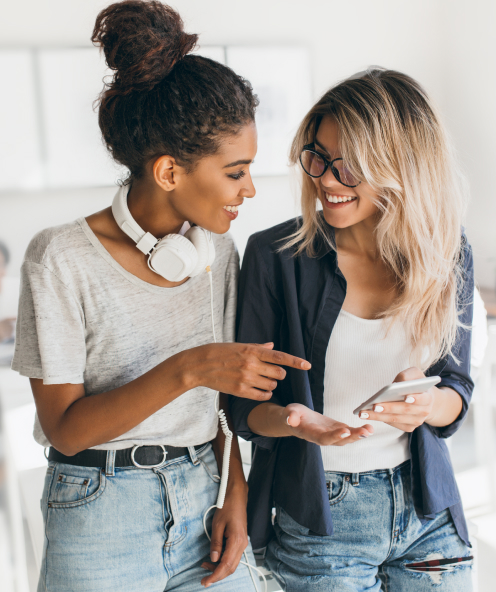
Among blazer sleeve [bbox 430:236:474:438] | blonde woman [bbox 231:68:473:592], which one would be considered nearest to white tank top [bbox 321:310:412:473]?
blonde woman [bbox 231:68:473:592]

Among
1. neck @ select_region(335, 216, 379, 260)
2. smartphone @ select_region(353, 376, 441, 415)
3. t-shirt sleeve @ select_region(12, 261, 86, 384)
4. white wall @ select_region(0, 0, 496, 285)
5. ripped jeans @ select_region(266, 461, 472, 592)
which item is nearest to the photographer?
smartphone @ select_region(353, 376, 441, 415)

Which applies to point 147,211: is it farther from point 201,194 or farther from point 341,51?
point 341,51

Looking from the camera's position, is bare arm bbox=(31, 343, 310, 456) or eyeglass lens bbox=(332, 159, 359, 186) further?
eyeglass lens bbox=(332, 159, 359, 186)

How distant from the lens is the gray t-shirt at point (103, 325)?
104 centimetres

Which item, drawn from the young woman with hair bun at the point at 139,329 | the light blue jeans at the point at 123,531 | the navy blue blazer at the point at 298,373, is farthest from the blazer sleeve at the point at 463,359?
the light blue jeans at the point at 123,531

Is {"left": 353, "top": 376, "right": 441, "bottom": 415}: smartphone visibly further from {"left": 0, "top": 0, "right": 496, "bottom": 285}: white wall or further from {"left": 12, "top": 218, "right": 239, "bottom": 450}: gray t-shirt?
{"left": 0, "top": 0, "right": 496, "bottom": 285}: white wall

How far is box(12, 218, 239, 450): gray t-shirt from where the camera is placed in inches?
40.9

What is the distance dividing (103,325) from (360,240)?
0.60 metres

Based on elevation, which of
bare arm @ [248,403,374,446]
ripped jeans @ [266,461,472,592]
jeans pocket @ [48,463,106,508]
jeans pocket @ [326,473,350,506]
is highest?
bare arm @ [248,403,374,446]

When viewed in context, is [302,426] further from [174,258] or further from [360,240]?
[360,240]

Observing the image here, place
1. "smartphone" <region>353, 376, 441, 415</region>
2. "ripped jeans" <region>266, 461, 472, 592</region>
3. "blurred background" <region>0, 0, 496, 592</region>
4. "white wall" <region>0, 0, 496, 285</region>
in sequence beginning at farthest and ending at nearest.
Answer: "white wall" <region>0, 0, 496, 285</region> < "blurred background" <region>0, 0, 496, 592</region> < "ripped jeans" <region>266, 461, 472, 592</region> < "smartphone" <region>353, 376, 441, 415</region>

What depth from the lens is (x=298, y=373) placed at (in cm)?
116

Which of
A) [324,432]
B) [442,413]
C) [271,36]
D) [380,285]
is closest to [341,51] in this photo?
[271,36]

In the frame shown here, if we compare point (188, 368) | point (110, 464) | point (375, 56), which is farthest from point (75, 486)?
point (375, 56)
